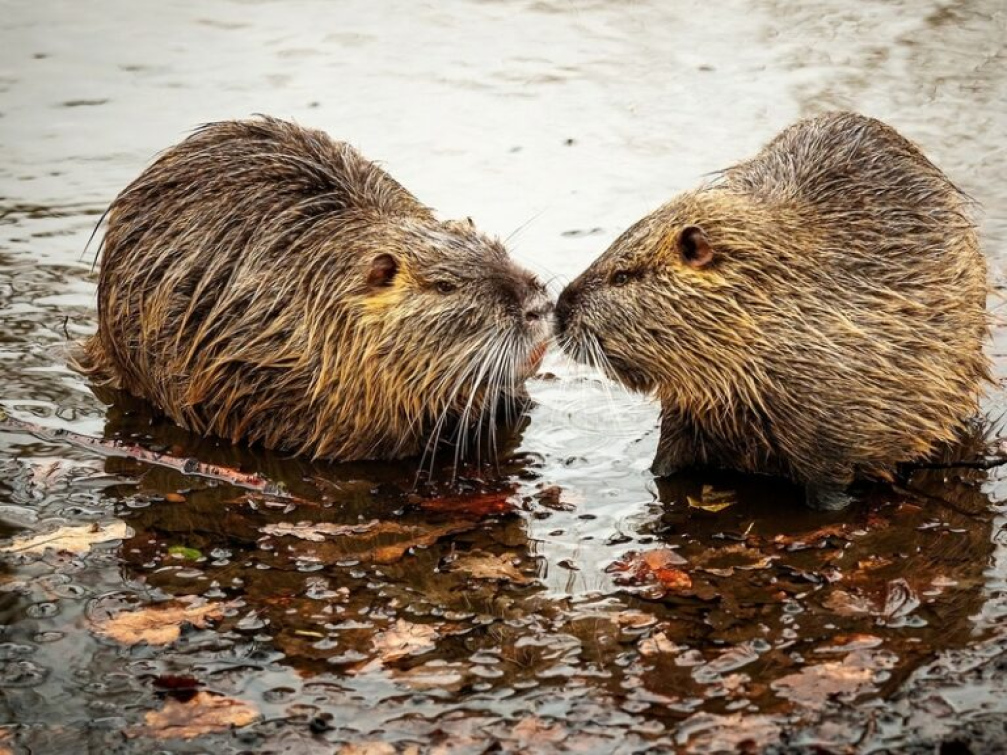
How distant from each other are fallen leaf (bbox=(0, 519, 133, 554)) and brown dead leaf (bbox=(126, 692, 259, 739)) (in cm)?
95

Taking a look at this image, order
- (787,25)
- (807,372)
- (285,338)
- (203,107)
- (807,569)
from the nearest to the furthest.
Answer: (807,569) < (807,372) < (285,338) < (203,107) < (787,25)

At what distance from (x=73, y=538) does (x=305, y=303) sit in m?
1.24

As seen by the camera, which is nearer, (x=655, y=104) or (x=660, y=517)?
(x=660, y=517)

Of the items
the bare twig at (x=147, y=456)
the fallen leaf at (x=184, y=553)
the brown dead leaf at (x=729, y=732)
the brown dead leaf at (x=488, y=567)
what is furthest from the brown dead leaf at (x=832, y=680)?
the bare twig at (x=147, y=456)

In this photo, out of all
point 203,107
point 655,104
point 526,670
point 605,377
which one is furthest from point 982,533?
point 203,107

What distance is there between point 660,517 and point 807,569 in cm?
57

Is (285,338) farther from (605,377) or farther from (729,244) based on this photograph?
(729,244)

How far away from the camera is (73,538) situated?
425 centimetres

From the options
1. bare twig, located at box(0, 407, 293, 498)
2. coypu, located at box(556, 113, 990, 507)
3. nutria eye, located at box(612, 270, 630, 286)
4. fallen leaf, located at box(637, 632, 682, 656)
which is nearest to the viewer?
fallen leaf, located at box(637, 632, 682, 656)

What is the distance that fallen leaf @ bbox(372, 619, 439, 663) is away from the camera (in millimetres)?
3691

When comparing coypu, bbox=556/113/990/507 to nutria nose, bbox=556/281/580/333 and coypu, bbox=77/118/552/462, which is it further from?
coypu, bbox=77/118/552/462

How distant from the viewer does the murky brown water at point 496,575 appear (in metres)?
3.36

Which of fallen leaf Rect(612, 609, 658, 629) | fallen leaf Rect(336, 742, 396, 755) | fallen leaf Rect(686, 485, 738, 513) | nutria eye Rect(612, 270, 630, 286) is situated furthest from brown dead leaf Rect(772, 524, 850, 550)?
fallen leaf Rect(336, 742, 396, 755)

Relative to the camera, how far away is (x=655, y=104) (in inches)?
332
